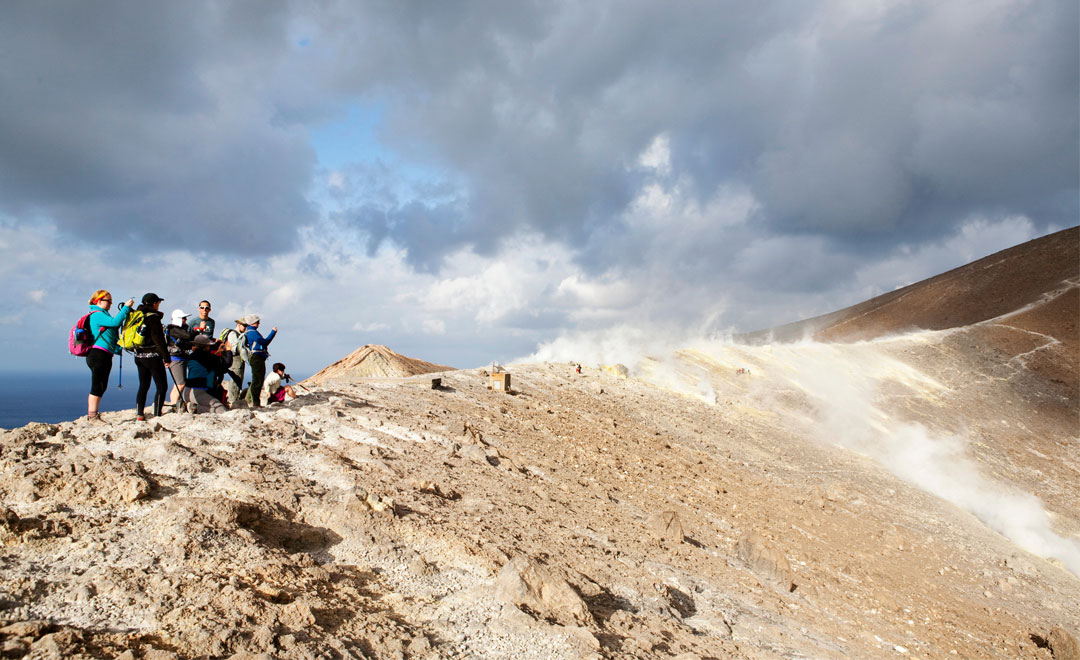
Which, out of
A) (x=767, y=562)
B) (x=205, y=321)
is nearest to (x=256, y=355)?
(x=205, y=321)

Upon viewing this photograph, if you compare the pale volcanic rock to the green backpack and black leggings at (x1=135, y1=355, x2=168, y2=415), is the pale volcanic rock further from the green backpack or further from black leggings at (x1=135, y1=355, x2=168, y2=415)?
the green backpack

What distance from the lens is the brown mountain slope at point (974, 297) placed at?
53.8 metres

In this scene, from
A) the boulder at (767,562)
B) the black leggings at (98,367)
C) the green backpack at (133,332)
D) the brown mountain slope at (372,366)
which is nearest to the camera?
the black leggings at (98,367)

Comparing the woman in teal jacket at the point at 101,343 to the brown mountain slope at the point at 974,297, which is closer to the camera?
the woman in teal jacket at the point at 101,343

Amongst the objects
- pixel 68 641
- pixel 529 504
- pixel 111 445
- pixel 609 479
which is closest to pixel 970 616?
pixel 609 479

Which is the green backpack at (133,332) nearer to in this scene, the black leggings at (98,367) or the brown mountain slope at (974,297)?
the black leggings at (98,367)

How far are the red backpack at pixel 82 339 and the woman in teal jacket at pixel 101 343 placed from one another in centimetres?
4

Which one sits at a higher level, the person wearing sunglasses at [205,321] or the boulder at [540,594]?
the person wearing sunglasses at [205,321]

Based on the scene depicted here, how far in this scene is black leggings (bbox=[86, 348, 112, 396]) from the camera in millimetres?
7301

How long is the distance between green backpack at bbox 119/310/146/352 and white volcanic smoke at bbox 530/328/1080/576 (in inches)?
654

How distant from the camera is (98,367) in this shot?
732cm

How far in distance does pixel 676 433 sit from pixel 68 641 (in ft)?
47.0

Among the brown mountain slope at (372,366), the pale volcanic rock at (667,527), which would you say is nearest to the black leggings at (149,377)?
the pale volcanic rock at (667,527)

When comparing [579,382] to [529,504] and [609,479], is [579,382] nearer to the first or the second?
[609,479]
